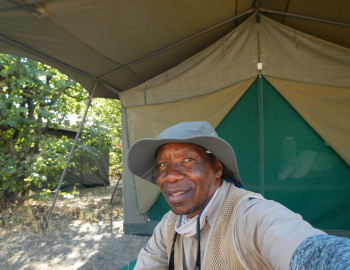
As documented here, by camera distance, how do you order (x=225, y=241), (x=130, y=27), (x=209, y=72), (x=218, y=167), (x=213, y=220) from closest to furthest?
(x=225, y=241) → (x=213, y=220) → (x=218, y=167) → (x=130, y=27) → (x=209, y=72)

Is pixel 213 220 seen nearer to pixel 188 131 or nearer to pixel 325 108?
pixel 188 131

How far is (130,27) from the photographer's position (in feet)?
10.3

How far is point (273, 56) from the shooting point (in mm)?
3641

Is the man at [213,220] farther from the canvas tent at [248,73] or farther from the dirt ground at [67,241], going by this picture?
the dirt ground at [67,241]

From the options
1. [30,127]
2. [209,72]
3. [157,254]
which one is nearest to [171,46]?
[209,72]

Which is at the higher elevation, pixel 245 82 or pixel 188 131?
pixel 245 82

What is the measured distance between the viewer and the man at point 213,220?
35.7 inches

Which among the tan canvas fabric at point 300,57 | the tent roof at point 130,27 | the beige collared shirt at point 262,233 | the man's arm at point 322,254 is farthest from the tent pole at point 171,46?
the man's arm at point 322,254

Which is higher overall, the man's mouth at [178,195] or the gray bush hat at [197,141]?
the gray bush hat at [197,141]

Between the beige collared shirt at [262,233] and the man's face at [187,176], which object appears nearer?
the beige collared shirt at [262,233]

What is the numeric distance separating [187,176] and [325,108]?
2.86m

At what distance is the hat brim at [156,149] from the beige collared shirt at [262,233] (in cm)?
14

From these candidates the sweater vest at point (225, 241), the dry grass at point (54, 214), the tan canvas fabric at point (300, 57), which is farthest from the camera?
the dry grass at point (54, 214)

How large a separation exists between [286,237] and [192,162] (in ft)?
2.09
